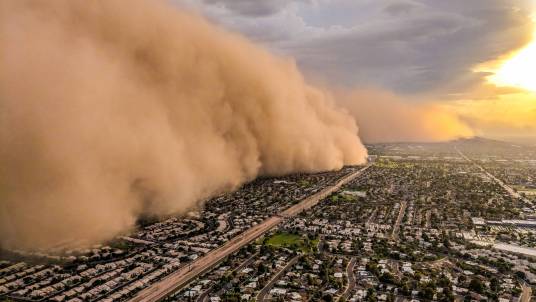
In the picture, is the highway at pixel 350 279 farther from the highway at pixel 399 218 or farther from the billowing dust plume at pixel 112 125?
the billowing dust plume at pixel 112 125

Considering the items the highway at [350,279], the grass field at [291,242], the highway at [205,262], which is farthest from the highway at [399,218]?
the highway at [205,262]

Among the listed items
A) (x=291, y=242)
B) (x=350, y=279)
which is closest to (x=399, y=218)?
(x=291, y=242)

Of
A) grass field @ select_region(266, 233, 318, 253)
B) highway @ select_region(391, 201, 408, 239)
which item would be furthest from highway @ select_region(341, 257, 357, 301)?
highway @ select_region(391, 201, 408, 239)

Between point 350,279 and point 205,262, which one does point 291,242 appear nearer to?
point 205,262

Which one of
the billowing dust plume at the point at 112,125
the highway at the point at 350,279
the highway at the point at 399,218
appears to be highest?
the billowing dust plume at the point at 112,125

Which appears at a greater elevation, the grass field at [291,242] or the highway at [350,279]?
the grass field at [291,242]

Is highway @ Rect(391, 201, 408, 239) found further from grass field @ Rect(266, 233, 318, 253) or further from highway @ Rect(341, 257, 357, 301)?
highway @ Rect(341, 257, 357, 301)

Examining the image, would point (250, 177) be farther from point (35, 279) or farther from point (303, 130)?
point (35, 279)
